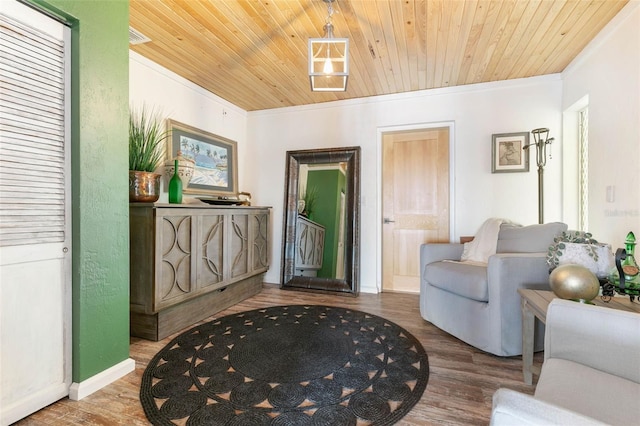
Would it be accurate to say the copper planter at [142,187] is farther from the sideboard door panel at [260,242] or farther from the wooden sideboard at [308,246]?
the wooden sideboard at [308,246]

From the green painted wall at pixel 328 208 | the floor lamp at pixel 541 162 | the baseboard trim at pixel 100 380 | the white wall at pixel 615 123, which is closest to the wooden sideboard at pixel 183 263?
the baseboard trim at pixel 100 380

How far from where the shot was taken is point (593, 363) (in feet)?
3.11

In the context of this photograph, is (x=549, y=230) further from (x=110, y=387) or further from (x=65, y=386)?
(x=65, y=386)

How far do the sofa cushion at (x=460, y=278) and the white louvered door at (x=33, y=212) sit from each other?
2.34m

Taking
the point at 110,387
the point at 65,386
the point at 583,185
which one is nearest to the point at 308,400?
the point at 110,387

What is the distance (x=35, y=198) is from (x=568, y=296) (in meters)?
2.45

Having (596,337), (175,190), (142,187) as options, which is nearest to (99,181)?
(142,187)

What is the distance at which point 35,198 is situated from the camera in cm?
135

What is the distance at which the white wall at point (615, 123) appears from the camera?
1821mm

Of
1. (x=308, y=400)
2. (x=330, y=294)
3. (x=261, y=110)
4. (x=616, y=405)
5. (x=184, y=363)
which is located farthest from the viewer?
(x=261, y=110)

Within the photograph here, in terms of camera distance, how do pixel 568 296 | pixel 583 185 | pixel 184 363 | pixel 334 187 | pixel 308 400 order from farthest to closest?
pixel 334 187, pixel 583 185, pixel 184 363, pixel 308 400, pixel 568 296

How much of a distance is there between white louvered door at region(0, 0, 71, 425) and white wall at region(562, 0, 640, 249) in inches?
128

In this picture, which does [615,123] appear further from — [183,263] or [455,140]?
[183,263]

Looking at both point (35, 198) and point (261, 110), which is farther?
point (261, 110)
